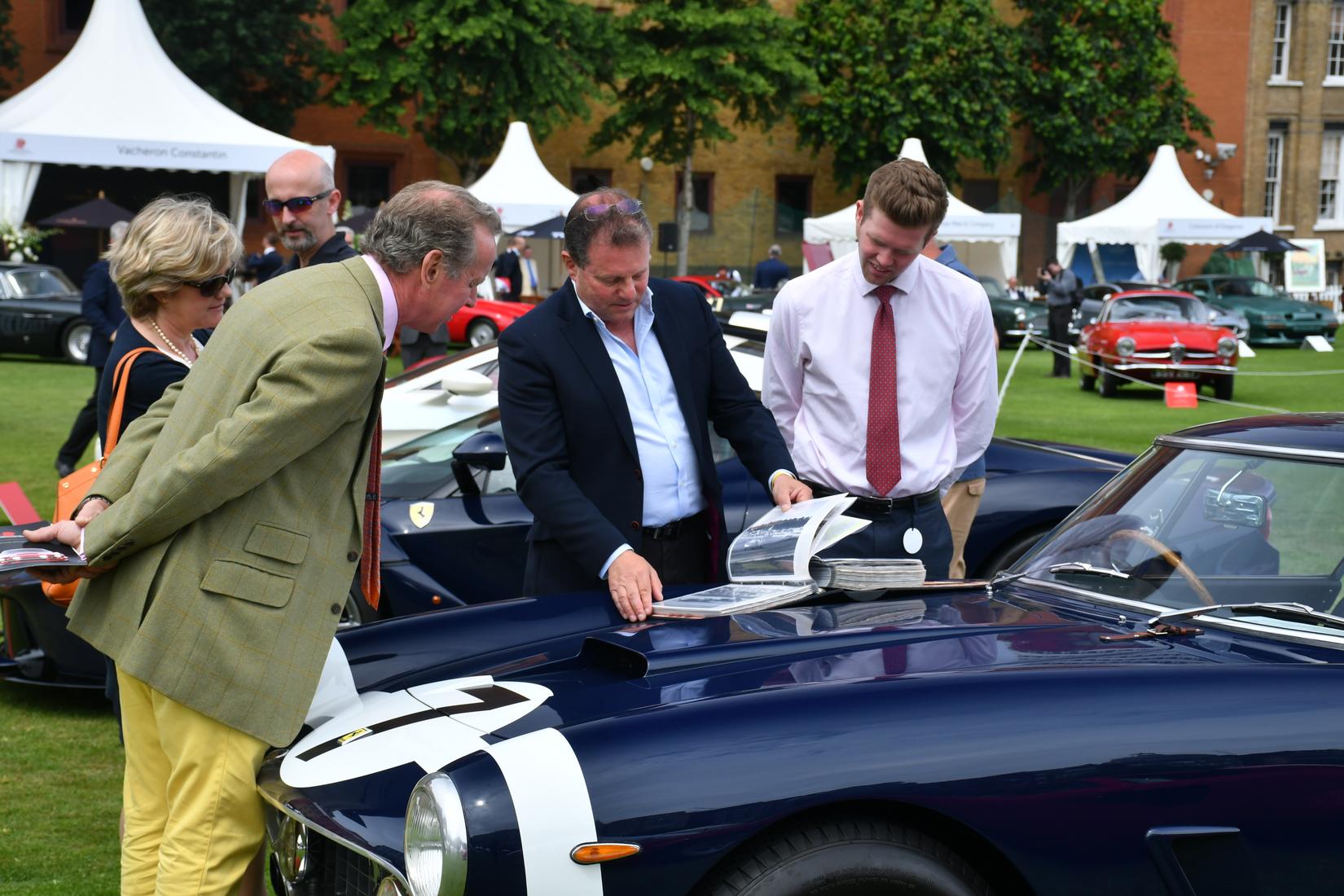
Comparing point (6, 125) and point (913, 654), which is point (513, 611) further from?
point (6, 125)

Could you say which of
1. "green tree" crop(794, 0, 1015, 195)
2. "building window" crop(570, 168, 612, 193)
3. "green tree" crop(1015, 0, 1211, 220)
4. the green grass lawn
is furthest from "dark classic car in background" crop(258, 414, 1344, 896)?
"green tree" crop(1015, 0, 1211, 220)

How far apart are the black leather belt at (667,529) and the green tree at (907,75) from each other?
38225 mm

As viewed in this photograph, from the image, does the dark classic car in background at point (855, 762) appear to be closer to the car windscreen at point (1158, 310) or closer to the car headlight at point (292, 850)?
the car headlight at point (292, 850)

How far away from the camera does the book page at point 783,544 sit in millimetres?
3521

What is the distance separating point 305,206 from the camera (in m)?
4.96

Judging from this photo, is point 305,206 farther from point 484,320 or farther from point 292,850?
point 484,320

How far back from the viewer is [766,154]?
4400 cm

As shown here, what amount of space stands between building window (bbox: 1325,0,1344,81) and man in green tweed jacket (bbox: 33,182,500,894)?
5105cm

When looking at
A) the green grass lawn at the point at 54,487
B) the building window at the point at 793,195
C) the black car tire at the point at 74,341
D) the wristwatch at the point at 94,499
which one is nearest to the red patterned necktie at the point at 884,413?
the wristwatch at the point at 94,499

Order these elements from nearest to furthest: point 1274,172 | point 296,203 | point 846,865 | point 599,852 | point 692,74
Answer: point 599,852
point 846,865
point 296,203
point 692,74
point 1274,172

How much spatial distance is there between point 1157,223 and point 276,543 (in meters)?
33.8

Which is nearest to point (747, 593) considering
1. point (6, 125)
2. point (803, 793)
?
point (803, 793)

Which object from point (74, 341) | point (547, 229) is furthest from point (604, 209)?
point (547, 229)

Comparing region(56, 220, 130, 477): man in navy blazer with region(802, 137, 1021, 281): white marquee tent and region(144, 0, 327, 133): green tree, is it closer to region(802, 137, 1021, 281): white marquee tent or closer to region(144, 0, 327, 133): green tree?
region(802, 137, 1021, 281): white marquee tent
